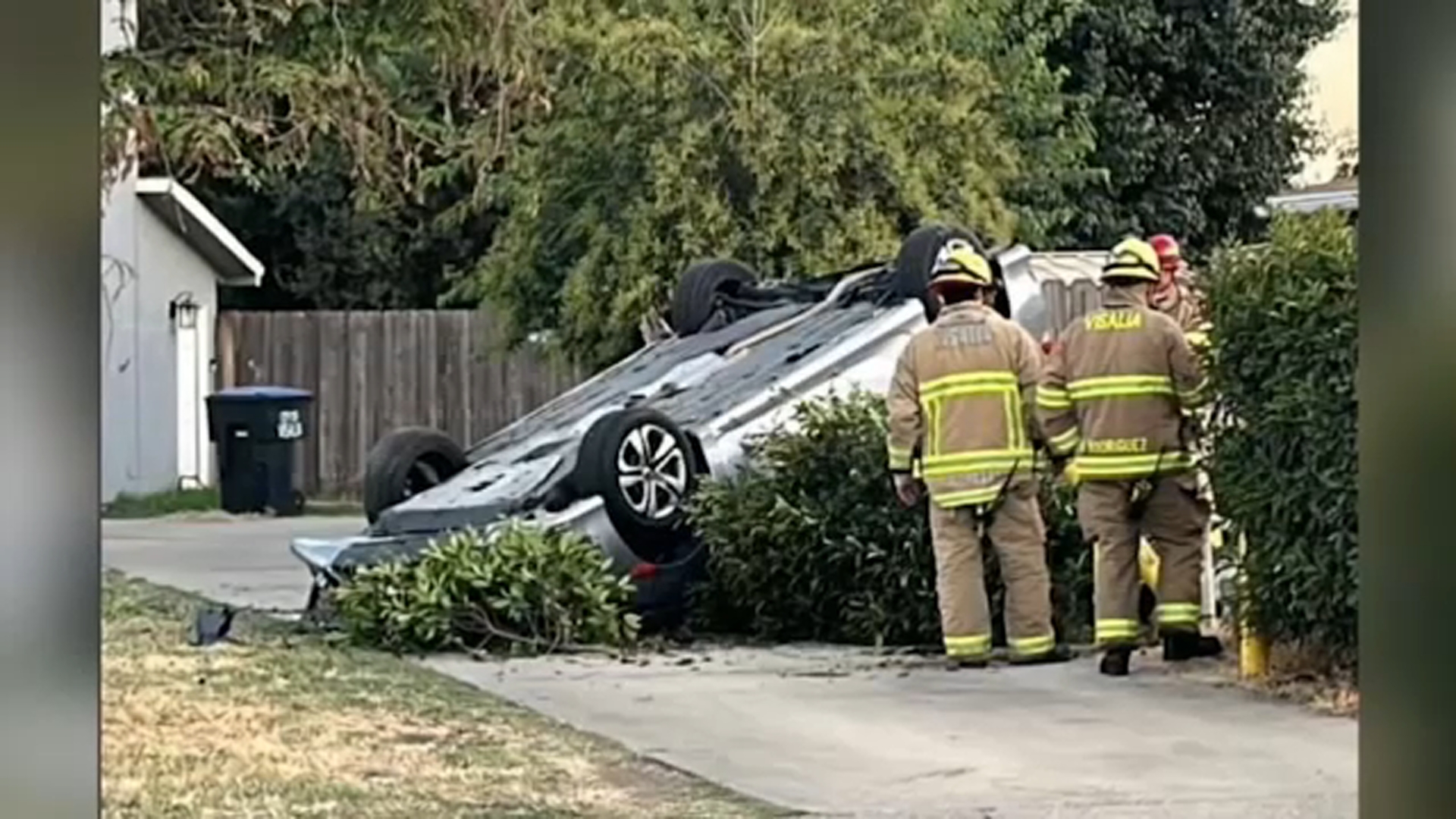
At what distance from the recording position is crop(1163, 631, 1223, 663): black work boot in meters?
7.86

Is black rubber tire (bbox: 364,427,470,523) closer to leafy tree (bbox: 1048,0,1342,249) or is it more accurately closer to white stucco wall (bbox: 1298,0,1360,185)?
white stucco wall (bbox: 1298,0,1360,185)

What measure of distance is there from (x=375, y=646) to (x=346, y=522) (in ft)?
18.7

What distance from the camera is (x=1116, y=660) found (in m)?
7.64

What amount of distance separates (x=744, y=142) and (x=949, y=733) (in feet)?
24.5

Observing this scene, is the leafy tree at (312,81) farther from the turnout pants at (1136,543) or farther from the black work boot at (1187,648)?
the black work boot at (1187,648)

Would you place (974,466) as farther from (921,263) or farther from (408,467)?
(408,467)

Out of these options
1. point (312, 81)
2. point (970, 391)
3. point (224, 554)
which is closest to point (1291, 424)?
point (970, 391)

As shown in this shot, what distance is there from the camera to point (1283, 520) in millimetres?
6832

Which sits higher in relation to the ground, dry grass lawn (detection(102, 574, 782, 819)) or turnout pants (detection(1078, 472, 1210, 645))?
turnout pants (detection(1078, 472, 1210, 645))

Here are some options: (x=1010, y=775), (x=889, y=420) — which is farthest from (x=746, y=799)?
(x=889, y=420)

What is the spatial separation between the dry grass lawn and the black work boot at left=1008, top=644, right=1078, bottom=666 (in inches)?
75.4

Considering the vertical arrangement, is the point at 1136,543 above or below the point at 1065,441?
below

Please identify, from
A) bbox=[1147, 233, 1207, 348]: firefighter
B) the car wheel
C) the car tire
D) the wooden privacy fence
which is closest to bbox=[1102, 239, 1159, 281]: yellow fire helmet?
bbox=[1147, 233, 1207, 348]: firefighter
